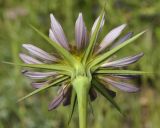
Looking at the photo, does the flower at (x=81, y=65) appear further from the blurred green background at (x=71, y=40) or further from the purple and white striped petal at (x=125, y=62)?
the blurred green background at (x=71, y=40)

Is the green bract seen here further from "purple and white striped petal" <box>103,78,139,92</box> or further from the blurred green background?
the blurred green background

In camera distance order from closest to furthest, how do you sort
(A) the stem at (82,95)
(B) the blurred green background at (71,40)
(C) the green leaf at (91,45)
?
(A) the stem at (82,95) → (C) the green leaf at (91,45) → (B) the blurred green background at (71,40)

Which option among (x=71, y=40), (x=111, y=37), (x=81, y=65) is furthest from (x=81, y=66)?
(x=71, y=40)

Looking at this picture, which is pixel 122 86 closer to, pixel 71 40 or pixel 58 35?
pixel 58 35

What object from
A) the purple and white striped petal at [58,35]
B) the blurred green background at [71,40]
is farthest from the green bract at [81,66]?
the blurred green background at [71,40]

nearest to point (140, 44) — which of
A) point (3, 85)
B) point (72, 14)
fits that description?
point (72, 14)

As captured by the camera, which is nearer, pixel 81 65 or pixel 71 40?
pixel 81 65
